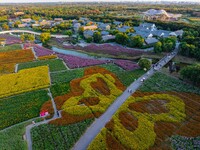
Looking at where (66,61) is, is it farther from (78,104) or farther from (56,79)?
(78,104)

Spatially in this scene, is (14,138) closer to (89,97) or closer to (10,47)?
(89,97)

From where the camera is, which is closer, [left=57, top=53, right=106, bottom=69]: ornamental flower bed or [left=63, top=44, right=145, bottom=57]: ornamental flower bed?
[left=57, top=53, right=106, bottom=69]: ornamental flower bed

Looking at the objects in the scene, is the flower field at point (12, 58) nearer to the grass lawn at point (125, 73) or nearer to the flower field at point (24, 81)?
the flower field at point (24, 81)

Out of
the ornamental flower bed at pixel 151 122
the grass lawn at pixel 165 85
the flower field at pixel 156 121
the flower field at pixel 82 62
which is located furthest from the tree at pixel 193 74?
the flower field at pixel 82 62

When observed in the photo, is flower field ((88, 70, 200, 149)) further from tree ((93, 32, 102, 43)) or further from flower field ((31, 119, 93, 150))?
tree ((93, 32, 102, 43))

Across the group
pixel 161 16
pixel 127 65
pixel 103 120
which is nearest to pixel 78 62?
pixel 127 65

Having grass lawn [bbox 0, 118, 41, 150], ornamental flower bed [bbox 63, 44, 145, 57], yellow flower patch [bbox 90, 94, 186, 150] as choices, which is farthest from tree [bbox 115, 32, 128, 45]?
grass lawn [bbox 0, 118, 41, 150]
